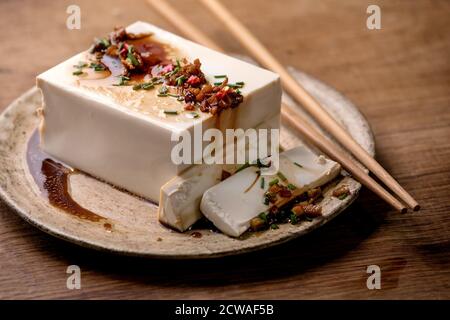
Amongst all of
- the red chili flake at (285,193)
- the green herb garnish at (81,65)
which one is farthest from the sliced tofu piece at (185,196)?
the green herb garnish at (81,65)

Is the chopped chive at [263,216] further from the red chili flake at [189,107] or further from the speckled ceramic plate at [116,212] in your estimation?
the red chili flake at [189,107]

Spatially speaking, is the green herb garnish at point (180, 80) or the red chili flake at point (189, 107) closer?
the red chili flake at point (189, 107)

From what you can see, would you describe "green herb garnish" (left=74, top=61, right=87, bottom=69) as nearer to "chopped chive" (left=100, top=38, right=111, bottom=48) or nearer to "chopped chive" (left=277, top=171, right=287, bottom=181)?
"chopped chive" (left=100, top=38, right=111, bottom=48)

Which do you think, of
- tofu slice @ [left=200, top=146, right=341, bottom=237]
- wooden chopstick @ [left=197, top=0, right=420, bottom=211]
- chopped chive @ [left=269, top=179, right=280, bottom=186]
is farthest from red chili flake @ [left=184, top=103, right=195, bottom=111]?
wooden chopstick @ [left=197, top=0, right=420, bottom=211]

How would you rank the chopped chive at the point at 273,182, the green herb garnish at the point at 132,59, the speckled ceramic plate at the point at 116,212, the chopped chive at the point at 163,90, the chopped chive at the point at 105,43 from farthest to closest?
1. the chopped chive at the point at 105,43
2. the green herb garnish at the point at 132,59
3. the chopped chive at the point at 163,90
4. the chopped chive at the point at 273,182
5. the speckled ceramic plate at the point at 116,212

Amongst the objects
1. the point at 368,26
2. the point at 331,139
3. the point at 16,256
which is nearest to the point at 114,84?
the point at 16,256

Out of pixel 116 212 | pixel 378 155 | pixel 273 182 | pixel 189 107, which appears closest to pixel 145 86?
pixel 189 107
